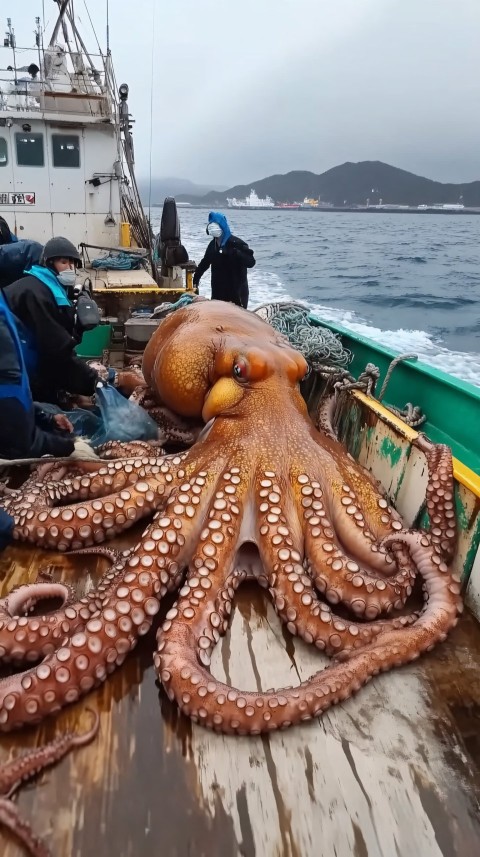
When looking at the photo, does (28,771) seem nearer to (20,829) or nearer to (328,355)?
(20,829)

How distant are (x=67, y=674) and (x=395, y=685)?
4.62 ft

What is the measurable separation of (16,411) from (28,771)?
227 centimetres

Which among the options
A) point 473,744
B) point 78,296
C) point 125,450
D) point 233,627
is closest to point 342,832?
point 473,744

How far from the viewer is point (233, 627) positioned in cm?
284

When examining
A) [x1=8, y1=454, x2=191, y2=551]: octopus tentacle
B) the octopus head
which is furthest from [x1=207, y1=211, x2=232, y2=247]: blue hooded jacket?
[x1=8, y1=454, x2=191, y2=551]: octopus tentacle

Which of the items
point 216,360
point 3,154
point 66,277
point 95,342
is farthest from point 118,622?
point 3,154

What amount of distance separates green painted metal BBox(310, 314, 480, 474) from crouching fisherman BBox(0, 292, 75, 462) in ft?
8.70

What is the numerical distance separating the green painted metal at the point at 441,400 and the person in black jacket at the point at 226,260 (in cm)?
270

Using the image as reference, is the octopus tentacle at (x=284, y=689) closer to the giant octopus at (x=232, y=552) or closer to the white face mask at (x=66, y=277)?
the giant octopus at (x=232, y=552)

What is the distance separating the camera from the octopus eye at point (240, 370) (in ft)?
11.7

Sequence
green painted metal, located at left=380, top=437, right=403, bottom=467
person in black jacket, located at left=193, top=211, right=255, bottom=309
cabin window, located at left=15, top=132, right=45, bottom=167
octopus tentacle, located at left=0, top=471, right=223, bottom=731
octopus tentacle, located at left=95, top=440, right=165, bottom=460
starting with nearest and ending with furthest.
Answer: octopus tentacle, located at left=0, top=471, right=223, bottom=731, green painted metal, located at left=380, top=437, right=403, bottom=467, octopus tentacle, located at left=95, top=440, right=165, bottom=460, person in black jacket, located at left=193, top=211, right=255, bottom=309, cabin window, located at left=15, top=132, right=45, bottom=167

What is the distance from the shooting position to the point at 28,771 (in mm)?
2016

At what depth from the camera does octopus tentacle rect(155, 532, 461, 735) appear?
87.0 inches

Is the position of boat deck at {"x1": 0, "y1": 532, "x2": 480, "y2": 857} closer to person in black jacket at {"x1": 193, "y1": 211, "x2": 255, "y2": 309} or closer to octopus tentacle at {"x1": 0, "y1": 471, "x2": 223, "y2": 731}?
octopus tentacle at {"x1": 0, "y1": 471, "x2": 223, "y2": 731}
